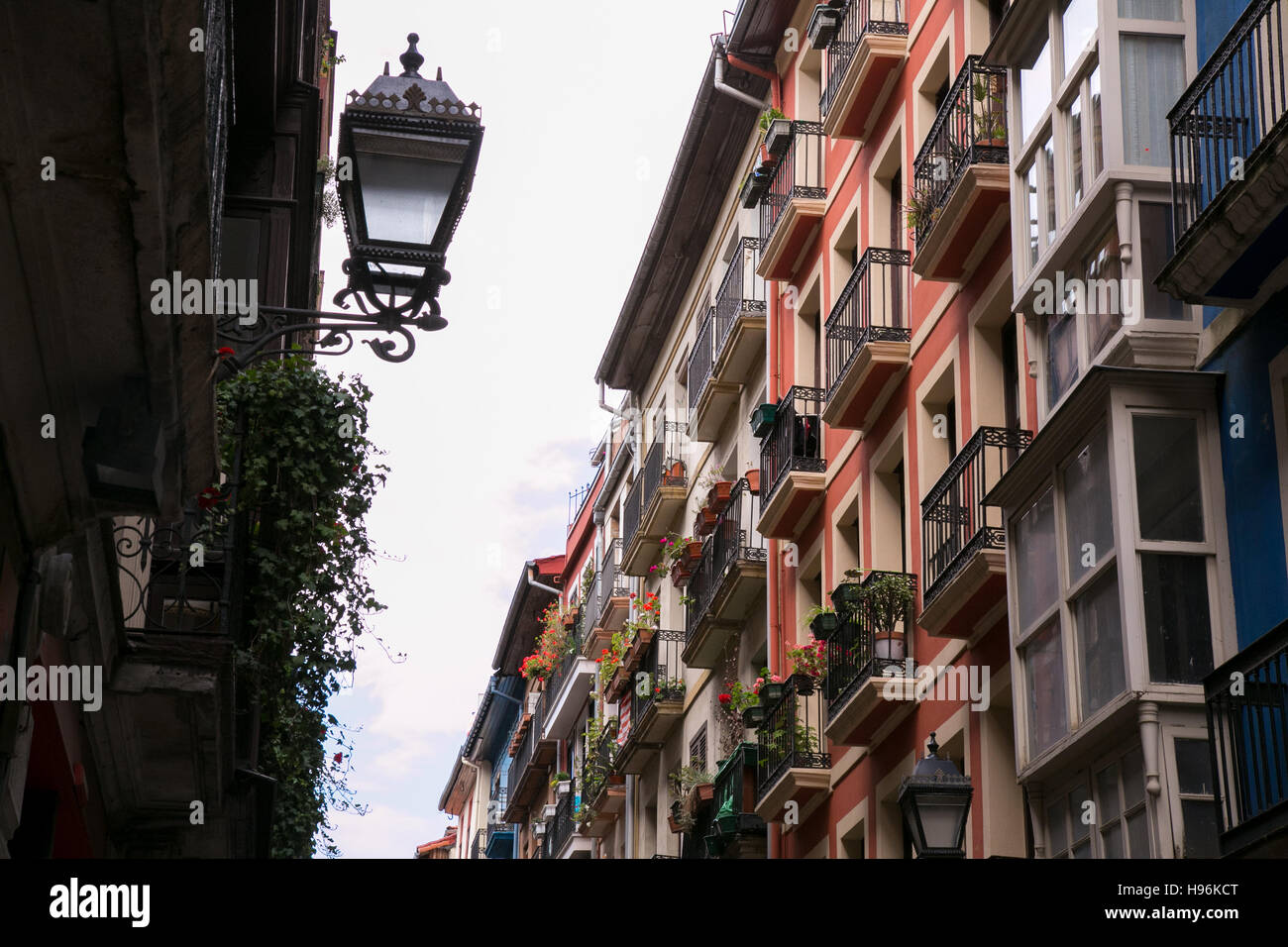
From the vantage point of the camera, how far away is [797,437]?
69.6 ft

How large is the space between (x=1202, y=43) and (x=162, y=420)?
7862 mm

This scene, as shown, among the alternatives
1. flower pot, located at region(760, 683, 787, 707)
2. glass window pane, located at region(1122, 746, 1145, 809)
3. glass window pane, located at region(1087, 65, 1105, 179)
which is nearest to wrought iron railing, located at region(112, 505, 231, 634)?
glass window pane, located at region(1122, 746, 1145, 809)

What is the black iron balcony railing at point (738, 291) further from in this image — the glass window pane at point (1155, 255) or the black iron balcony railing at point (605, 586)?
the glass window pane at point (1155, 255)

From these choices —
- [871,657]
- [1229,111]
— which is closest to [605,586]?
[871,657]

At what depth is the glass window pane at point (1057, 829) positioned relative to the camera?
12055mm

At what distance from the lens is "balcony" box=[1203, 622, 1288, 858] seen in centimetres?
917

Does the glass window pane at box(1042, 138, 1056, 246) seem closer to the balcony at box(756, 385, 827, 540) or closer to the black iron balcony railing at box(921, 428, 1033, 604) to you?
the black iron balcony railing at box(921, 428, 1033, 604)

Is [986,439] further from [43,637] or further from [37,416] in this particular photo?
[37,416]

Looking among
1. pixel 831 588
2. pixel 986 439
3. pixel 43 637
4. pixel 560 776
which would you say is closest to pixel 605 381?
pixel 560 776

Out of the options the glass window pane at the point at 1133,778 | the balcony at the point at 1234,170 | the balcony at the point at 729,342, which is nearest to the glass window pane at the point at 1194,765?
the glass window pane at the point at 1133,778

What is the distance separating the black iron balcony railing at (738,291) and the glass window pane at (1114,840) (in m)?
14.3

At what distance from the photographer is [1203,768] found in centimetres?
1065

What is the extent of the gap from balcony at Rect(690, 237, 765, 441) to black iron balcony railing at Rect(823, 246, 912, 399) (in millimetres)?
5573
